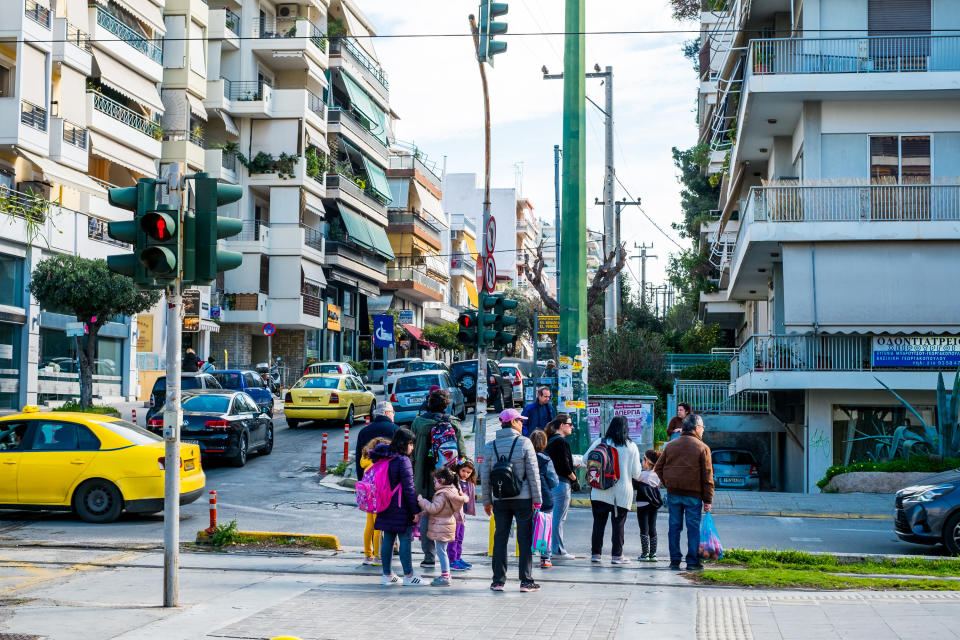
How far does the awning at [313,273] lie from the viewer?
5188cm

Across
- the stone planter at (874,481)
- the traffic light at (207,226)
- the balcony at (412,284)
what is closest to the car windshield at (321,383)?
the stone planter at (874,481)

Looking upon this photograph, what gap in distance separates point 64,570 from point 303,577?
2517 mm

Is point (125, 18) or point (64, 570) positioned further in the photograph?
point (125, 18)

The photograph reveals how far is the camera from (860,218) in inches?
1024

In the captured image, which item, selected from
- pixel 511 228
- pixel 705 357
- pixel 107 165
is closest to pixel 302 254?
pixel 107 165

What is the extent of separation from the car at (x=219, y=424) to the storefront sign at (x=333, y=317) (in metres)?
34.3

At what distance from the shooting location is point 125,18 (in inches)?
1527

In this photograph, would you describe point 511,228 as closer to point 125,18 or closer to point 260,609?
point 125,18

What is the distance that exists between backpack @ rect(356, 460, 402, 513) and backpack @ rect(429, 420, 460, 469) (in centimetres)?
76

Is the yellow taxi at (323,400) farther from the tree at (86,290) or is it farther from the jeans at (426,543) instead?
the jeans at (426,543)

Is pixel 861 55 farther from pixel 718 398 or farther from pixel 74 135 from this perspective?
pixel 74 135

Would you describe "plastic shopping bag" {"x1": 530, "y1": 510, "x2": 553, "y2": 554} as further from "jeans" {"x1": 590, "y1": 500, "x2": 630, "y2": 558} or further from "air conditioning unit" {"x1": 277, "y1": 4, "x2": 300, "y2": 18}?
"air conditioning unit" {"x1": 277, "y1": 4, "x2": 300, "y2": 18}

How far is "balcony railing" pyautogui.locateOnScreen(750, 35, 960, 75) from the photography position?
26062 millimetres

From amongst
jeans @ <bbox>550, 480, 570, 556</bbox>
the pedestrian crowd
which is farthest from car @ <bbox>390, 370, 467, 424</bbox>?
jeans @ <bbox>550, 480, 570, 556</bbox>
